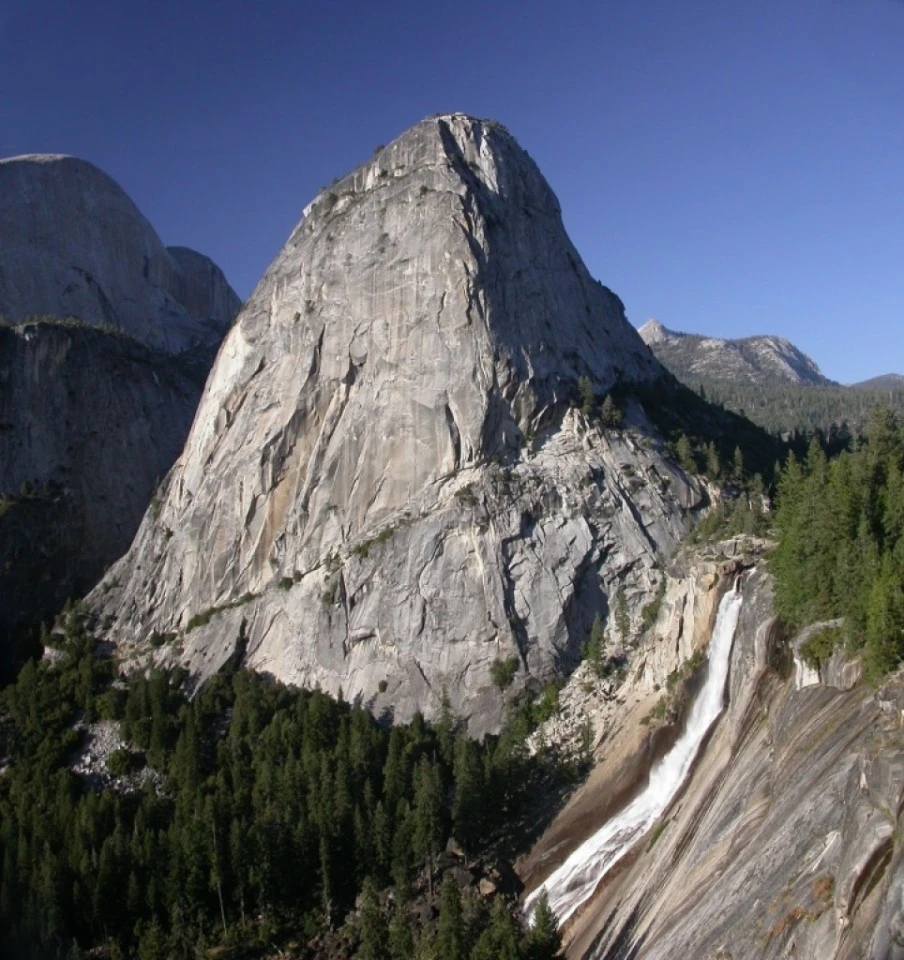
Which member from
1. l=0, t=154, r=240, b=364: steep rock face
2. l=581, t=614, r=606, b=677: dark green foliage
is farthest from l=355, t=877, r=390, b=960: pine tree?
l=0, t=154, r=240, b=364: steep rock face

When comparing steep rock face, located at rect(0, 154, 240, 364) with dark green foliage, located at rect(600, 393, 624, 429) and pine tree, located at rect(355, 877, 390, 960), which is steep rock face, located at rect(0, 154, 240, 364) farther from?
pine tree, located at rect(355, 877, 390, 960)

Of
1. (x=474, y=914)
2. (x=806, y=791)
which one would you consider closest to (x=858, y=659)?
(x=806, y=791)

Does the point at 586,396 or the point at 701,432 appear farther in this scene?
the point at 701,432

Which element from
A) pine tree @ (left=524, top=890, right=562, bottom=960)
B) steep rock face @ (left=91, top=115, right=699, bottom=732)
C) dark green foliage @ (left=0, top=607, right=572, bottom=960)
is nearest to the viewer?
pine tree @ (left=524, top=890, right=562, bottom=960)

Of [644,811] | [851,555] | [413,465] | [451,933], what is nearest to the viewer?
[851,555]

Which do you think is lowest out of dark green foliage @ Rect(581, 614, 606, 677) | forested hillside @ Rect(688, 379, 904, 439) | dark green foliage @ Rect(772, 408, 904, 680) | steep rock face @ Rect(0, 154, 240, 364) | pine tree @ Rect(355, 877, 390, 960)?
pine tree @ Rect(355, 877, 390, 960)

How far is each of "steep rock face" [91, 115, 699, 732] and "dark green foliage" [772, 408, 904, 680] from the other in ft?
51.5

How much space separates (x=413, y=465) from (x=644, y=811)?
92.0 ft

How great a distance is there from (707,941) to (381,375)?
1766 inches

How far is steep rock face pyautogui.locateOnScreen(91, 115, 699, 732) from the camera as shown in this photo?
57.7m

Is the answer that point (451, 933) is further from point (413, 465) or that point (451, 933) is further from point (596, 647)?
point (413, 465)

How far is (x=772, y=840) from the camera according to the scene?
85.8ft

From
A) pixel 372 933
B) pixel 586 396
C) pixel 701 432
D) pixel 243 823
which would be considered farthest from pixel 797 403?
pixel 372 933

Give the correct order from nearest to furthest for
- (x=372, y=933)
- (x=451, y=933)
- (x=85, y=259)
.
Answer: (x=451, y=933) < (x=372, y=933) < (x=85, y=259)
